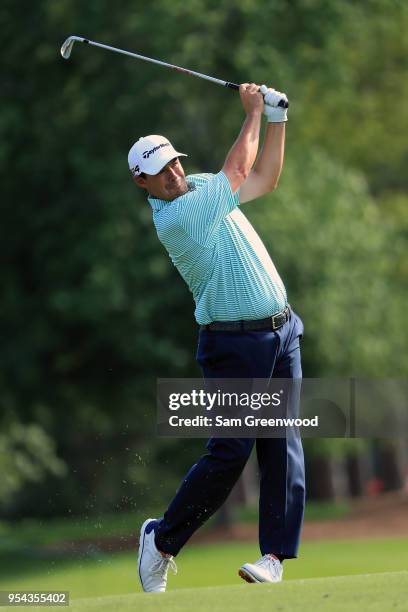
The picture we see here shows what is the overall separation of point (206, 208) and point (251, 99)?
0.63 meters

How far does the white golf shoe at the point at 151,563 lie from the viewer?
659 centimetres

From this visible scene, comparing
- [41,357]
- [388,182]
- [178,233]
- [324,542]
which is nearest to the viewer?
[178,233]

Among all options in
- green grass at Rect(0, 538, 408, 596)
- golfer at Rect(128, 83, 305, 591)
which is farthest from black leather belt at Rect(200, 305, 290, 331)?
green grass at Rect(0, 538, 408, 596)

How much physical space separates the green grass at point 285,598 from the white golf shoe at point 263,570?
19.6 inches

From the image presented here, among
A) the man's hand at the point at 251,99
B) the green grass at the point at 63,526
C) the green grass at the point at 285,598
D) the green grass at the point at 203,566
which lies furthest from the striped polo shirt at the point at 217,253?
the green grass at the point at 63,526

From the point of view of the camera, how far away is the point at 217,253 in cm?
632

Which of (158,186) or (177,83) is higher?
(177,83)

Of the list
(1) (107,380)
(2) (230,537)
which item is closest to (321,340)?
(1) (107,380)

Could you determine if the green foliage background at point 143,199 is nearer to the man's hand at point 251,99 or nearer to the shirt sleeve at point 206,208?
the man's hand at point 251,99

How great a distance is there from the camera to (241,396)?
6.36m

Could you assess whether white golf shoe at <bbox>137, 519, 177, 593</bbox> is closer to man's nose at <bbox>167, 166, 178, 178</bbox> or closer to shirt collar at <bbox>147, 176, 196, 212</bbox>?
shirt collar at <bbox>147, 176, 196, 212</bbox>

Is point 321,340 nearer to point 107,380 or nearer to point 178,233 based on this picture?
point 107,380

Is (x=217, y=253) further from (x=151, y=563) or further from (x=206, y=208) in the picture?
(x=151, y=563)

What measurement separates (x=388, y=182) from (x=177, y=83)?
9701 millimetres
